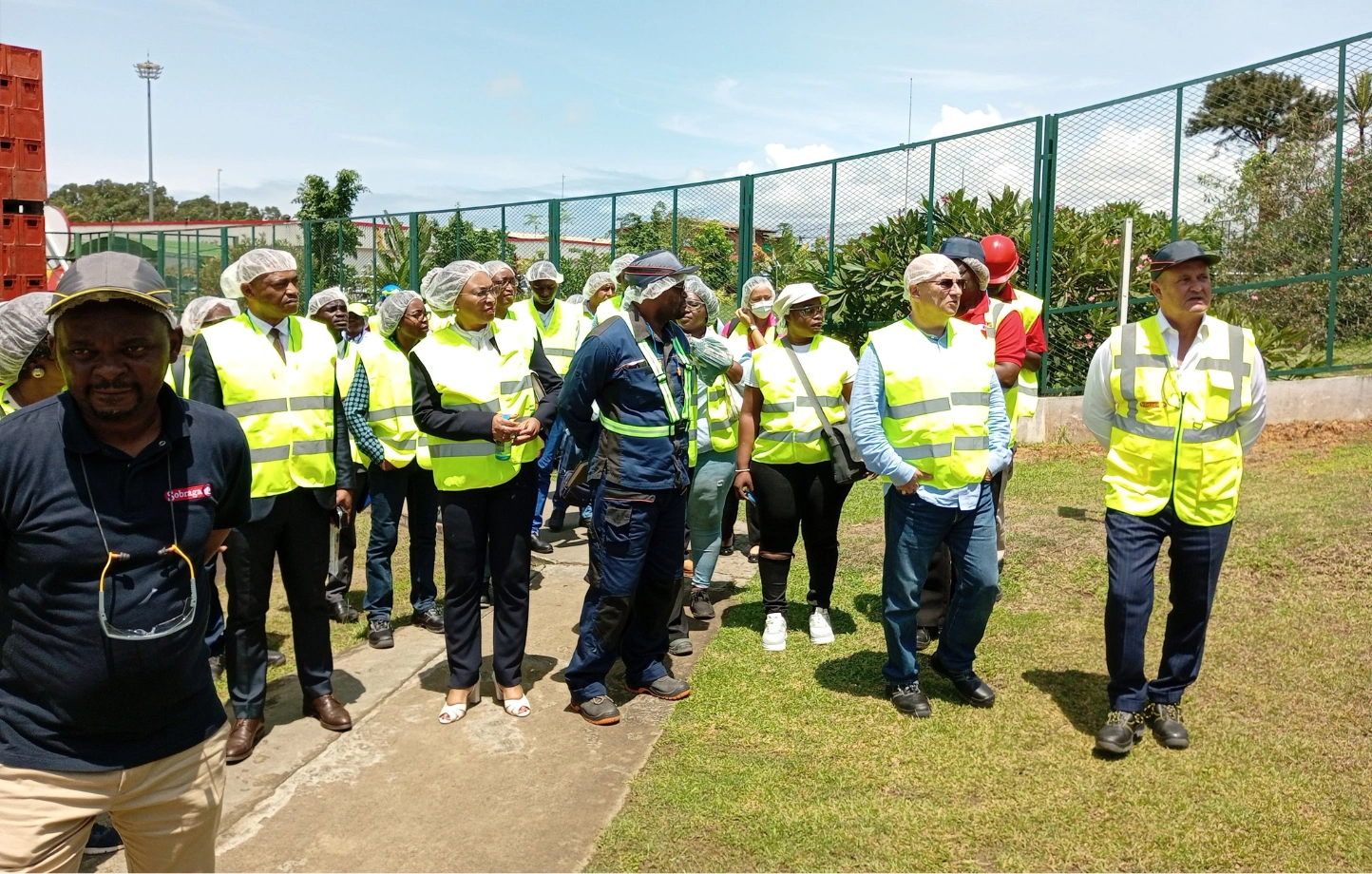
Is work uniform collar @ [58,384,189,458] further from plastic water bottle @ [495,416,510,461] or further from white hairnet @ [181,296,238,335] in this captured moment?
white hairnet @ [181,296,238,335]

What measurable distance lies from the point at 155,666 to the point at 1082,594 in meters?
5.52

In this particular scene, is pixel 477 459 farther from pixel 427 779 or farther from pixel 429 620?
Result: pixel 429 620

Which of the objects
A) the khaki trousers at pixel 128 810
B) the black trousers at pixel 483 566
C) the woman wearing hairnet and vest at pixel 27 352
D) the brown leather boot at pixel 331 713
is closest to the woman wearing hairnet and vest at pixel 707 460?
the black trousers at pixel 483 566

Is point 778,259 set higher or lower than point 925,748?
higher

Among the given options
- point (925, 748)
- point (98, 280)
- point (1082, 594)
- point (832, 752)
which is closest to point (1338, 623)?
point (1082, 594)

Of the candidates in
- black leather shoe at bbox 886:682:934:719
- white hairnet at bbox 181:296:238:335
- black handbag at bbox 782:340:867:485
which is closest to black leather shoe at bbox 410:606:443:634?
white hairnet at bbox 181:296:238:335

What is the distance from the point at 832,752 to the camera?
4594mm

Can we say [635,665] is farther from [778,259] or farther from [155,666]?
[778,259]

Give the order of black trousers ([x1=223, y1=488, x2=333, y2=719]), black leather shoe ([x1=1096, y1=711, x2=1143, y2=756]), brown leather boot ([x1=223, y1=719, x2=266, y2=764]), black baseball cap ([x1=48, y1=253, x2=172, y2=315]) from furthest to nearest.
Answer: black trousers ([x1=223, y1=488, x2=333, y2=719]) < brown leather boot ([x1=223, y1=719, x2=266, y2=764]) < black leather shoe ([x1=1096, y1=711, x2=1143, y2=756]) < black baseball cap ([x1=48, y1=253, x2=172, y2=315])

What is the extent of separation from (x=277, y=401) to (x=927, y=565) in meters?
3.10

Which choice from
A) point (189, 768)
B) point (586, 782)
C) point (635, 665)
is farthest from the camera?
point (635, 665)

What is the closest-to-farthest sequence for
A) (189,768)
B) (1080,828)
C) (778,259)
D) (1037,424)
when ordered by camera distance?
(189,768) → (1080,828) → (1037,424) → (778,259)

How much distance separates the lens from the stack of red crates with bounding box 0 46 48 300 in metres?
10.3

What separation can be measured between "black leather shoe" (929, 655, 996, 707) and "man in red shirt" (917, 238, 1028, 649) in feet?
2.35
